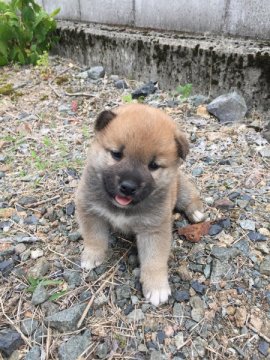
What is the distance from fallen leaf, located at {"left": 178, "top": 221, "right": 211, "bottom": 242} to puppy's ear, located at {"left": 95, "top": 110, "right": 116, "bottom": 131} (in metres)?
0.78

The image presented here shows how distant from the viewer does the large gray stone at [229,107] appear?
3.05m

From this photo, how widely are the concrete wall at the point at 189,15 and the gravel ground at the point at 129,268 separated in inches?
28.3

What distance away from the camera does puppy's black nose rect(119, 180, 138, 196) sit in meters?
1.64

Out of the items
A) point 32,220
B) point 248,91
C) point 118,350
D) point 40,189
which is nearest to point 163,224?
point 118,350

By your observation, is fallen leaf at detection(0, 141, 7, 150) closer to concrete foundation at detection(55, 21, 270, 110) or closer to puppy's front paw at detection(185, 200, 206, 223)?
concrete foundation at detection(55, 21, 270, 110)

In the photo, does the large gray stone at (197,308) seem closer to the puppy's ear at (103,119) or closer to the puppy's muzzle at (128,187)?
the puppy's muzzle at (128,187)

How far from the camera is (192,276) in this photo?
6.45 feet

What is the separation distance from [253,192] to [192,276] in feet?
2.61

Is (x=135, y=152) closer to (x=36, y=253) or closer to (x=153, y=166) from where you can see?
(x=153, y=166)

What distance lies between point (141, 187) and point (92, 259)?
542 millimetres

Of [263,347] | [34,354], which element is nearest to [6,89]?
[34,354]

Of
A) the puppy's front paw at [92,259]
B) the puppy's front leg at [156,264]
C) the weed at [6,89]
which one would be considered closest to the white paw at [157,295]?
the puppy's front leg at [156,264]

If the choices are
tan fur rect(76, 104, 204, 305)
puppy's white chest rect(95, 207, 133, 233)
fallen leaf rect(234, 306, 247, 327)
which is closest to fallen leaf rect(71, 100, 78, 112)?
tan fur rect(76, 104, 204, 305)

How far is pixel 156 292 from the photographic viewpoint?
1838 mm
